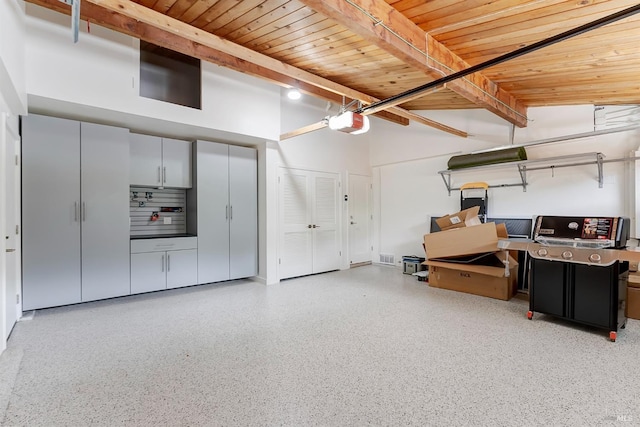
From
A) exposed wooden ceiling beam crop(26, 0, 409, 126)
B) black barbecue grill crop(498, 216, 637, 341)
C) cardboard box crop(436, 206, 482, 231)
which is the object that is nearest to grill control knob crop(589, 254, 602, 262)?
black barbecue grill crop(498, 216, 637, 341)

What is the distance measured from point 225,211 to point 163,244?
3.40 ft

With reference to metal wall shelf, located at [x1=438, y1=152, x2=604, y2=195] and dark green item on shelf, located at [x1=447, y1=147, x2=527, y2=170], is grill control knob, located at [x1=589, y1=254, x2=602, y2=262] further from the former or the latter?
dark green item on shelf, located at [x1=447, y1=147, x2=527, y2=170]

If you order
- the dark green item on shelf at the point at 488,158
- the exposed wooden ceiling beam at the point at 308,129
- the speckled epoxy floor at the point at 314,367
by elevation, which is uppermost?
the exposed wooden ceiling beam at the point at 308,129

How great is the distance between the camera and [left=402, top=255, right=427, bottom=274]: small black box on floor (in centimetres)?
587

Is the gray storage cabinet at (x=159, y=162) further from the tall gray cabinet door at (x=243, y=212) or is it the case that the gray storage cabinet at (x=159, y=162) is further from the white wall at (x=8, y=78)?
the white wall at (x=8, y=78)

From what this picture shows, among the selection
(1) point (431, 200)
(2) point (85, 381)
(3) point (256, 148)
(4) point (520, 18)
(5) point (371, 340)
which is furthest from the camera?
(1) point (431, 200)

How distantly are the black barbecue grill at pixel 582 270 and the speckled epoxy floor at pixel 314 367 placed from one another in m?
0.21

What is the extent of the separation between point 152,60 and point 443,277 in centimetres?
567

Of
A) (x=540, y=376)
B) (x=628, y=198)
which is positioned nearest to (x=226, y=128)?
(x=540, y=376)

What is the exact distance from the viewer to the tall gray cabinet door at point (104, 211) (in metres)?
3.94

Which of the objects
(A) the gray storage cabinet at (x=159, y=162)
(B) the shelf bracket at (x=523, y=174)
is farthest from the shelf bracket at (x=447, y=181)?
(A) the gray storage cabinet at (x=159, y=162)

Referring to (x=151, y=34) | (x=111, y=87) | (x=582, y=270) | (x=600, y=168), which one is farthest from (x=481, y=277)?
(x=111, y=87)

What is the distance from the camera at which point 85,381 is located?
227cm

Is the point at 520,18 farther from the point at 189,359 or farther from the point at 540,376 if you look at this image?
the point at 189,359
